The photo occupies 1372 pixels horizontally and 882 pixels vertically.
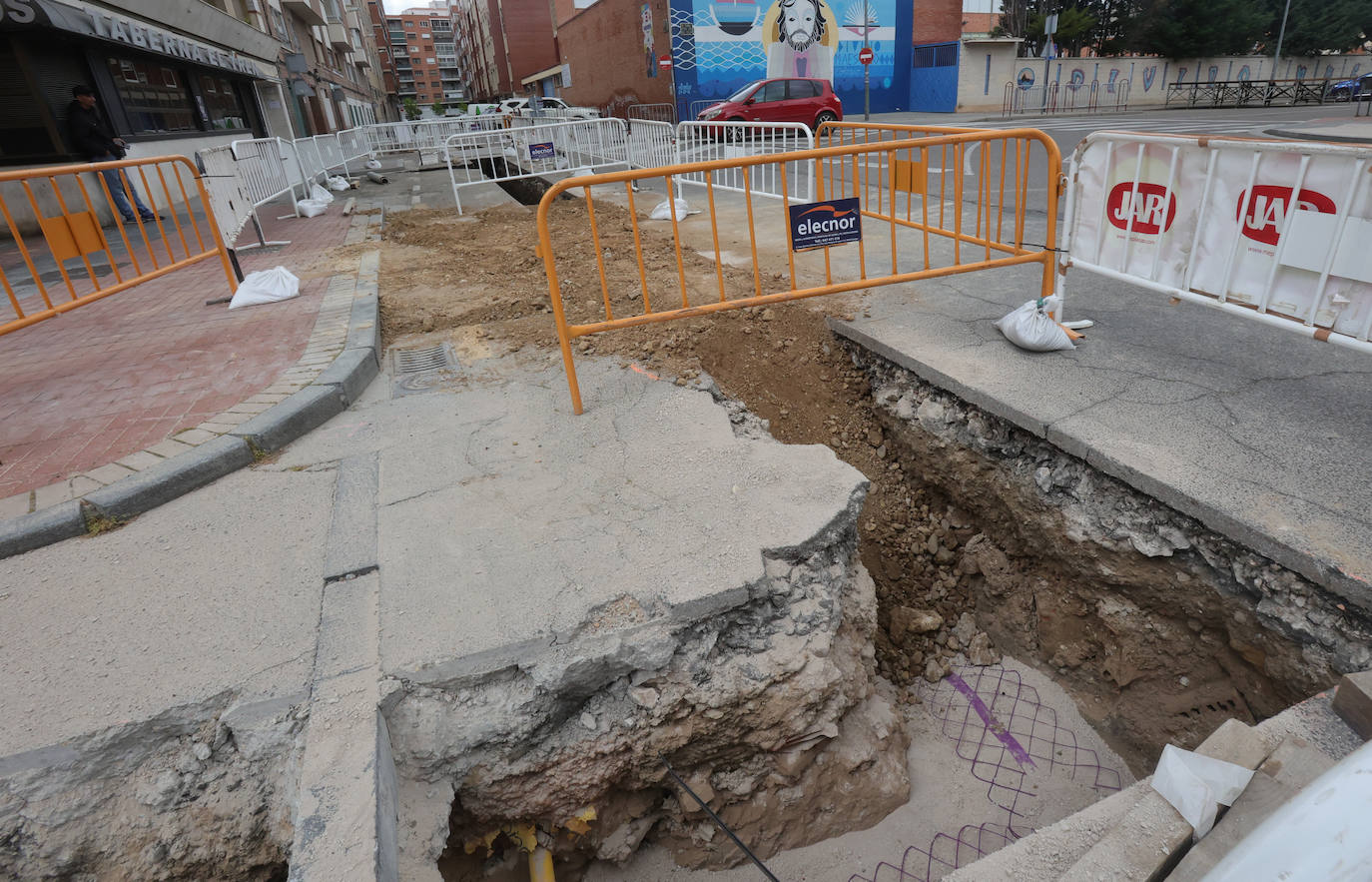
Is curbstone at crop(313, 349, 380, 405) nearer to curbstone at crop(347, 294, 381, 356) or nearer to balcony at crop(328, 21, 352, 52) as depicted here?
curbstone at crop(347, 294, 381, 356)

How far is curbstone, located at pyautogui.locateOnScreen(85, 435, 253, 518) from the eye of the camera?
128 inches

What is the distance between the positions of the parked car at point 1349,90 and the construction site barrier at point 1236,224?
32.5 meters

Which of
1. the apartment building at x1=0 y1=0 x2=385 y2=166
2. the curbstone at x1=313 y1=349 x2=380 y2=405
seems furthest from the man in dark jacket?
the curbstone at x1=313 y1=349 x2=380 y2=405

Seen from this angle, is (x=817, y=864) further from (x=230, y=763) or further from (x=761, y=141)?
(x=761, y=141)

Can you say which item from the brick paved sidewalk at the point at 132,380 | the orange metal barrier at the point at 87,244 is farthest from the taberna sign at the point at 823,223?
the orange metal barrier at the point at 87,244

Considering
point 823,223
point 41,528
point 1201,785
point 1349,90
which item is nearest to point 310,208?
point 41,528

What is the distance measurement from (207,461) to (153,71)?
54.8 ft

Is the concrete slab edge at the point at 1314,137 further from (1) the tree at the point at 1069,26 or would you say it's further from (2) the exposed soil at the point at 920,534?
(1) the tree at the point at 1069,26

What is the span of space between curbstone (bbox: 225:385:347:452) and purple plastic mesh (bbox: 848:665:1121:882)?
356 cm

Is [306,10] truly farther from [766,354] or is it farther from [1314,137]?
[766,354]

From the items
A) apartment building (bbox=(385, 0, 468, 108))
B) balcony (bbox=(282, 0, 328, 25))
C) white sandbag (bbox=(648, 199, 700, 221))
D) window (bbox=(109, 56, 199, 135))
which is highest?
apartment building (bbox=(385, 0, 468, 108))

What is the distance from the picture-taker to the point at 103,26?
11.6 m

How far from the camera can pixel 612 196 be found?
11.6m

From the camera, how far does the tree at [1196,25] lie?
3359 cm
